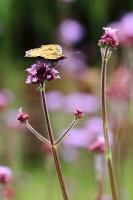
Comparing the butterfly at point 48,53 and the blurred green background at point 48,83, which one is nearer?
the butterfly at point 48,53

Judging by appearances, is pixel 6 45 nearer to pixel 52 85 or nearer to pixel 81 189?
pixel 52 85

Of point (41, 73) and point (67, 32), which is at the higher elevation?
point (41, 73)

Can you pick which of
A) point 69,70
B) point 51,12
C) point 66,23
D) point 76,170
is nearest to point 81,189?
point 76,170

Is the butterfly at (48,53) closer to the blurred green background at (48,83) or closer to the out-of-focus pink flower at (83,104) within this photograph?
the blurred green background at (48,83)

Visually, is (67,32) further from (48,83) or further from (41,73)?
(41,73)

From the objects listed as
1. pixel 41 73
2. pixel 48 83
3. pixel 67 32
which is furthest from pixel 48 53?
pixel 48 83

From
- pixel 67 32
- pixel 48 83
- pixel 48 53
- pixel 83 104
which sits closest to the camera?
pixel 48 53

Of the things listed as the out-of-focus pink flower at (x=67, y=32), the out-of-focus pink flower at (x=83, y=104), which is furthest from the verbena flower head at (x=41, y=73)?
the out-of-focus pink flower at (x=67, y=32)
